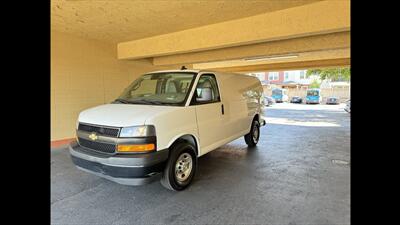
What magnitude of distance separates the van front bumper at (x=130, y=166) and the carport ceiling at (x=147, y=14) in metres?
2.81

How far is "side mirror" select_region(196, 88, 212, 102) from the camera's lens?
419 centimetres

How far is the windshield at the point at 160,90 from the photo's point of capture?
159 inches

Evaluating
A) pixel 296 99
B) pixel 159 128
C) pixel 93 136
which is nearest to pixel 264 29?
pixel 159 128

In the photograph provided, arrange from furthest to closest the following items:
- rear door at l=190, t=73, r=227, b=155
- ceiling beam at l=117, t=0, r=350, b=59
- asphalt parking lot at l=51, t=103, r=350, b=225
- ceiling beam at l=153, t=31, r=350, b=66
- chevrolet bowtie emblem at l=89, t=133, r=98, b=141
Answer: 1. ceiling beam at l=153, t=31, r=350, b=66
2. ceiling beam at l=117, t=0, r=350, b=59
3. rear door at l=190, t=73, r=227, b=155
4. chevrolet bowtie emblem at l=89, t=133, r=98, b=141
5. asphalt parking lot at l=51, t=103, r=350, b=225

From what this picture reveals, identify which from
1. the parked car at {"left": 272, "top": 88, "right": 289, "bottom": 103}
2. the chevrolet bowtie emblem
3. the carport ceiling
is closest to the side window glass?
the carport ceiling

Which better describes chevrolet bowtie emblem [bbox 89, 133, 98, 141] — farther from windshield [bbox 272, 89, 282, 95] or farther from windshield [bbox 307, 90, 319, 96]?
windshield [bbox 272, 89, 282, 95]

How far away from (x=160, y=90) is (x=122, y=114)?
117 centimetres

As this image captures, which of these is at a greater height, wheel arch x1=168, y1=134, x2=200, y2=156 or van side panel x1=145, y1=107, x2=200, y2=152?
van side panel x1=145, y1=107, x2=200, y2=152

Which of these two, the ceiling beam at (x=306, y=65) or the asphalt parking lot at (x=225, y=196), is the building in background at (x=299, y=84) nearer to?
the ceiling beam at (x=306, y=65)

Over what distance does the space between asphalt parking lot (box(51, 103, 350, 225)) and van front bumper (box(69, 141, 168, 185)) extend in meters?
0.43

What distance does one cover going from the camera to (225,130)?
4.89 meters

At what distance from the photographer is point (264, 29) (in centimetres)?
501

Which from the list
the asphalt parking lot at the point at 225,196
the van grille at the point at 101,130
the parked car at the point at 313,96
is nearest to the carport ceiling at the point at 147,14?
the van grille at the point at 101,130

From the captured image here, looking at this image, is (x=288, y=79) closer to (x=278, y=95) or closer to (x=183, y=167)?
(x=278, y=95)
